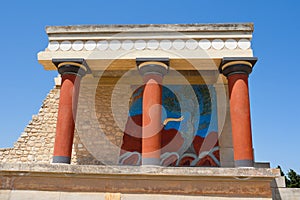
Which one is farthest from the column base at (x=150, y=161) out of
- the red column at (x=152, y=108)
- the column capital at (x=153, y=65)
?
the column capital at (x=153, y=65)

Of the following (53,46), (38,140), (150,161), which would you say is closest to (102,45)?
(53,46)

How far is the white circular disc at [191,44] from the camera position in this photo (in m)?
8.63

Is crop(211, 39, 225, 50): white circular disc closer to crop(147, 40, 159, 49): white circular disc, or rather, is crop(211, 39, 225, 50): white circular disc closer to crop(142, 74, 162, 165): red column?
crop(147, 40, 159, 49): white circular disc

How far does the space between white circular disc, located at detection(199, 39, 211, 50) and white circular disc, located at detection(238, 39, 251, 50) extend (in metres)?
0.80

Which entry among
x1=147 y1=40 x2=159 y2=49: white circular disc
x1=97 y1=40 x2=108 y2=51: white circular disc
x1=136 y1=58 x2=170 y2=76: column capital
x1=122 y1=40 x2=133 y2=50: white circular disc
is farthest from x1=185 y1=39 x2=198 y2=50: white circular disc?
x1=97 y1=40 x2=108 y2=51: white circular disc

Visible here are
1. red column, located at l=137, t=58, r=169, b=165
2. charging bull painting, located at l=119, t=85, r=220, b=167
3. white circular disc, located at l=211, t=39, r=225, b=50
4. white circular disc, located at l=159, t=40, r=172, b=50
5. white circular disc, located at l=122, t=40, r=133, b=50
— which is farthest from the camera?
charging bull painting, located at l=119, t=85, r=220, b=167

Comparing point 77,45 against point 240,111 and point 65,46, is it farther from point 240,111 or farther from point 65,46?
point 240,111

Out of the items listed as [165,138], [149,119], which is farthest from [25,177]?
[165,138]

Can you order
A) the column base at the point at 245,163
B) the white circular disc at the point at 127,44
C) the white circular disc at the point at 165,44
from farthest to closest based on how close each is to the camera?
1. the white circular disc at the point at 127,44
2. the white circular disc at the point at 165,44
3. the column base at the point at 245,163

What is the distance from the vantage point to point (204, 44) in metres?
8.62

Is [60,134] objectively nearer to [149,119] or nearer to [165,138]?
[149,119]

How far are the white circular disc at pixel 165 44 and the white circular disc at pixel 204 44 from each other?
2.70ft

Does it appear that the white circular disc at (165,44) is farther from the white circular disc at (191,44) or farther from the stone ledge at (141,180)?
the stone ledge at (141,180)

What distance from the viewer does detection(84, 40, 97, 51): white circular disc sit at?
878 centimetres
